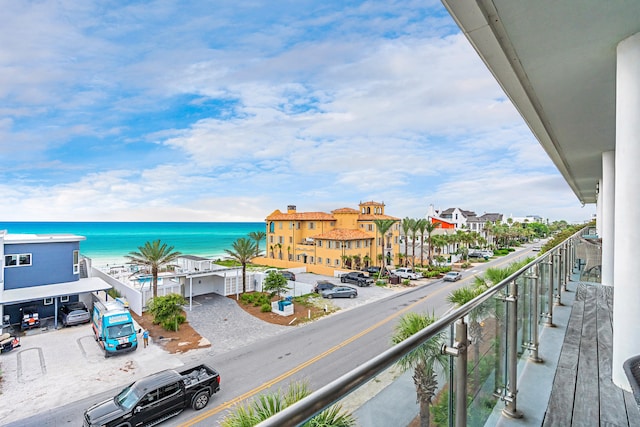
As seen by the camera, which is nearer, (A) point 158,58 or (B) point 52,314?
(B) point 52,314

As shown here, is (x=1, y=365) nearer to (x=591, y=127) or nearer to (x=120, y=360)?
(x=120, y=360)

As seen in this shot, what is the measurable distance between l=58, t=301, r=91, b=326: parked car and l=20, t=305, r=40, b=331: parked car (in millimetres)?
1003

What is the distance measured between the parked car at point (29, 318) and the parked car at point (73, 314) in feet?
3.29

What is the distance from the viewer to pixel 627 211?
2.78 meters

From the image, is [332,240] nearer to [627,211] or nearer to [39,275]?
[39,275]

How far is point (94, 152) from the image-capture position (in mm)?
98750

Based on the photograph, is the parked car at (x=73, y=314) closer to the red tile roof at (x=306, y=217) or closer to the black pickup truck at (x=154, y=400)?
the black pickup truck at (x=154, y=400)

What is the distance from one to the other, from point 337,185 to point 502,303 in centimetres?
10959

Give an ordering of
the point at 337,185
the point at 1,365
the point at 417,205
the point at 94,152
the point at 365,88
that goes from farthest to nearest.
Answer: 1. the point at 337,185
2. the point at 94,152
3. the point at 417,205
4. the point at 365,88
5. the point at 1,365

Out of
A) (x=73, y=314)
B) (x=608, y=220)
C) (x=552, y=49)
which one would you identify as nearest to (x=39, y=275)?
(x=73, y=314)

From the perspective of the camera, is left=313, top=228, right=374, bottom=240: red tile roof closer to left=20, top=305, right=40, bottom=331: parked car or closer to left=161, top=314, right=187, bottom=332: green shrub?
left=161, top=314, right=187, bottom=332: green shrub

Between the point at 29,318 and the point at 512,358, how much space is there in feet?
67.9

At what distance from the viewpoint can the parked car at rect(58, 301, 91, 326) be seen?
15.6 m

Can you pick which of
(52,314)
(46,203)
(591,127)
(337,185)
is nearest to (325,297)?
(52,314)
